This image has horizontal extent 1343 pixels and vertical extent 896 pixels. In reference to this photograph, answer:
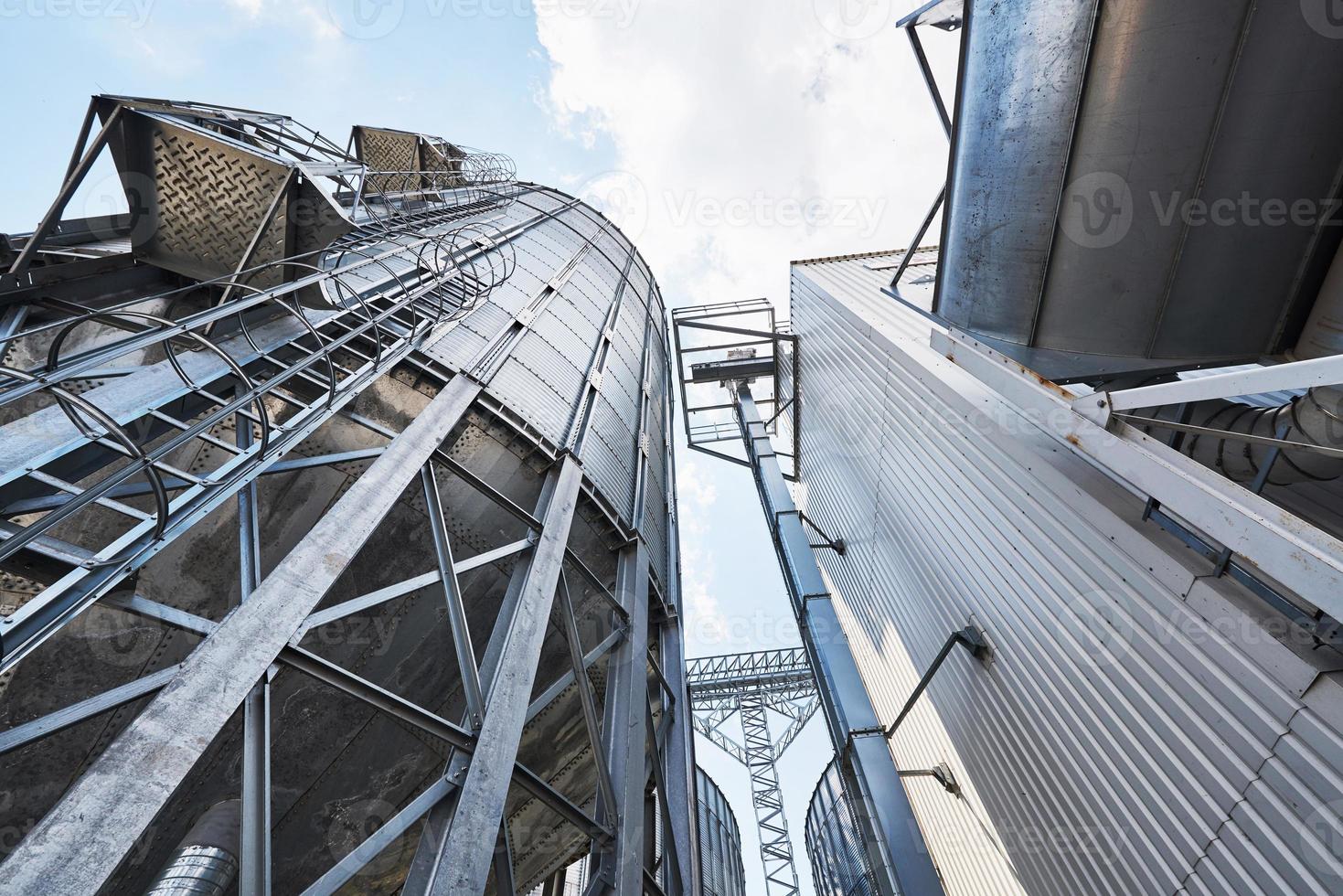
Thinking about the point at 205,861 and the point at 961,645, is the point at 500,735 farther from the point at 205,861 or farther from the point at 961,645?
the point at 961,645

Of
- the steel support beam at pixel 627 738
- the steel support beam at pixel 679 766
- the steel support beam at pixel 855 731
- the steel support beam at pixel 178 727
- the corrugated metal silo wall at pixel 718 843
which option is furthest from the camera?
the corrugated metal silo wall at pixel 718 843

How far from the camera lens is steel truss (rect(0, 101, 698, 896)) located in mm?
2516

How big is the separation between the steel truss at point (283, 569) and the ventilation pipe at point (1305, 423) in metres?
5.77

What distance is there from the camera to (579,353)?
332 inches

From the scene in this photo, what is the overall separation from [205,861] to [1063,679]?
7.16 metres

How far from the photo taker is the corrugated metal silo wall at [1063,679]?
13.0 ft

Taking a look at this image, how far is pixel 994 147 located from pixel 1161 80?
4.68 feet

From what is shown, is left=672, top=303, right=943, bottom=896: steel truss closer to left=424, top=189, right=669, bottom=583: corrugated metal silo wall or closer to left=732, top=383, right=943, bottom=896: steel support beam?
left=732, top=383, right=943, bottom=896: steel support beam

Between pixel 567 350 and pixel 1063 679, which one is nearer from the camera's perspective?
pixel 1063 679

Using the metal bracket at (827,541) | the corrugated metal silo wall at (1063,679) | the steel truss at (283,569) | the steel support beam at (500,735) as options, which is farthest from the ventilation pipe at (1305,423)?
the metal bracket at (827,541)

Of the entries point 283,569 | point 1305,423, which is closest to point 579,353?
point 283,569

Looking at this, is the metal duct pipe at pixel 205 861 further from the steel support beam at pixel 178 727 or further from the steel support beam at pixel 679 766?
the steel support beam at pixel 679 766

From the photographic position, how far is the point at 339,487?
17.0ft

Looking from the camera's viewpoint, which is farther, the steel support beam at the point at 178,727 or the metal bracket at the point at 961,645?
the metal bracket at the point at 961,645
